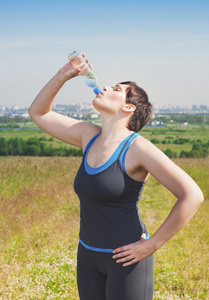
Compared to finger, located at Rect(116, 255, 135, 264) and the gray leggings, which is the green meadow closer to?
the gray leggings

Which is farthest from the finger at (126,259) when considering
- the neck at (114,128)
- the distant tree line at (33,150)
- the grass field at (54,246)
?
the distant tree line at (33,150)

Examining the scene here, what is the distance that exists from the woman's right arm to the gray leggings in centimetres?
82

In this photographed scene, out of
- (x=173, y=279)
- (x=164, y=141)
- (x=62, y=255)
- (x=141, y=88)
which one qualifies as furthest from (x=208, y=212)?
(x=164, y=141)

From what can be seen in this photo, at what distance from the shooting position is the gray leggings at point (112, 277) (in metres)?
2.05

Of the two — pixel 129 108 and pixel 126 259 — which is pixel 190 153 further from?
pixel 126 259

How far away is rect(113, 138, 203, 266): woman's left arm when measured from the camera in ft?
6.19

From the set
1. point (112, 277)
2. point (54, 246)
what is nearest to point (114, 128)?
Result: point (112, 277)

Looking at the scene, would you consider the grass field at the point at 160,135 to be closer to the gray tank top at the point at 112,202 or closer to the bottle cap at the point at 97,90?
the bottle cap at the point at 97,90

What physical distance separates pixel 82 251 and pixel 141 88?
1.17 metres

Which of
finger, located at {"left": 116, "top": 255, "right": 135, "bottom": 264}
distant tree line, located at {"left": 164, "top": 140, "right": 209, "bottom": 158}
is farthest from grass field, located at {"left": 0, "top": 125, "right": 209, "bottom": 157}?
finger, located at {"left": 116, "top": 255, "right": 135, "bottom": 264}

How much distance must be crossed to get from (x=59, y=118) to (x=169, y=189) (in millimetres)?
1095

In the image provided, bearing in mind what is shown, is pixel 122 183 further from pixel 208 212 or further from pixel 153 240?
pixel 208 212

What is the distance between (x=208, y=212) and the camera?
776 centimetres

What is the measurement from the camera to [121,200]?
2057 mm
